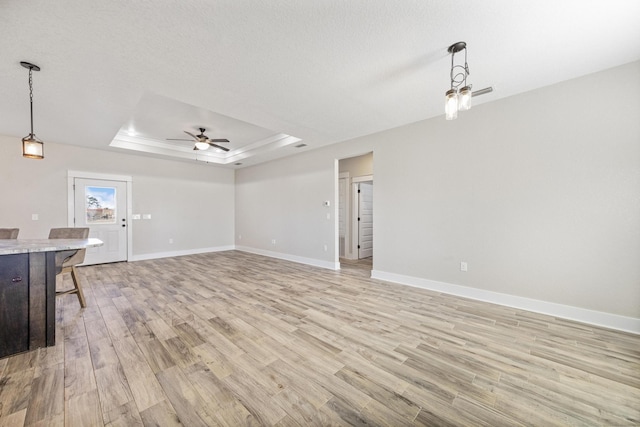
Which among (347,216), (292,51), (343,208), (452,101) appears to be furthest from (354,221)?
(292,51)

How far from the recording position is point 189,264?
5.73 metres

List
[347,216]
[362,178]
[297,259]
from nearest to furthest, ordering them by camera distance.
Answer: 1. [297,259]
2. [362,178]
3. [347,216]

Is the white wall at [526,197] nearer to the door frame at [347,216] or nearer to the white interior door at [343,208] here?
the door frame at [347,216]

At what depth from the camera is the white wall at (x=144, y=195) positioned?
4730 millimetres

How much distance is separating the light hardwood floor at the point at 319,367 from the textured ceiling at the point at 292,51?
272 cm

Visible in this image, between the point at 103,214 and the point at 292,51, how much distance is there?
20.3ft

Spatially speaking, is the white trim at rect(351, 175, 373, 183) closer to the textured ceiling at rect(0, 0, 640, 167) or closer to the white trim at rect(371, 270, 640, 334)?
the textured ceiling at rect(0, 0, 640, 167)

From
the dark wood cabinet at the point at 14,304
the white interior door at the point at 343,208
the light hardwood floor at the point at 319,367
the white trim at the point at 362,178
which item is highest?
the white trim at the point at 362,178

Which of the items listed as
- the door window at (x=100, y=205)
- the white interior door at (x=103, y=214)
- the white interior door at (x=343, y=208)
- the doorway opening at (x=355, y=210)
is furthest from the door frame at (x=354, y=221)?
the door window at (x=100, y=205)

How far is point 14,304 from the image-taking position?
2.10 m

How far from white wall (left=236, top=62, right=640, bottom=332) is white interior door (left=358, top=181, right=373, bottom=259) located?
193cm

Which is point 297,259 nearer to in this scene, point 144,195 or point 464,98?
point 144,195

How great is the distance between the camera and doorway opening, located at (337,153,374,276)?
6.32 meters

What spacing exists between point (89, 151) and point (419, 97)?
7004 mm
